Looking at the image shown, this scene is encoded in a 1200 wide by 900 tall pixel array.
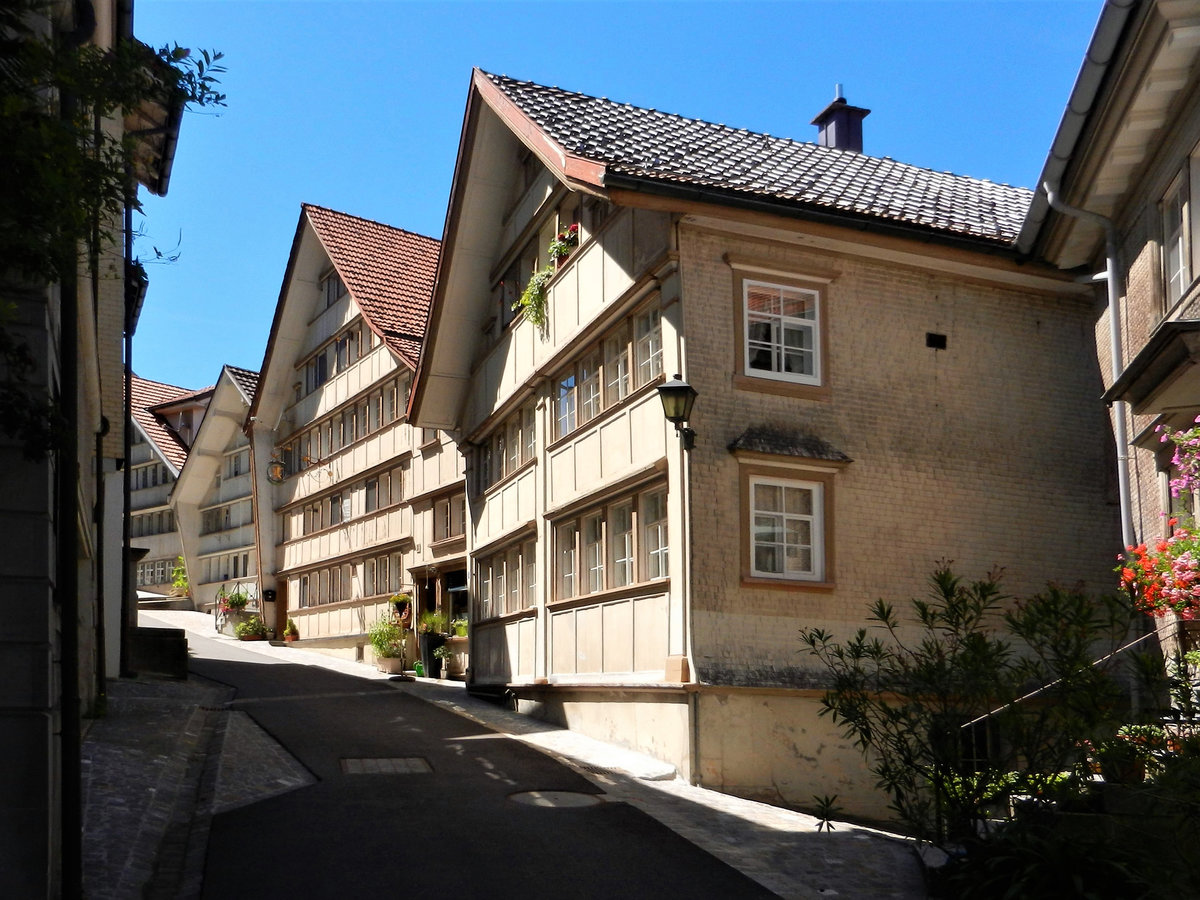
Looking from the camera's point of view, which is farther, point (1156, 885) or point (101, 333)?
point (101, 333)

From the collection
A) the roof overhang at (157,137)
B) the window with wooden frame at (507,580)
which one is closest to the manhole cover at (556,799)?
the roof overhang at (157,137)

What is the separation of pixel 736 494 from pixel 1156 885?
9.99 metres

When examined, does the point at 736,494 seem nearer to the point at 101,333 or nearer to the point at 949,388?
the point at 949,388

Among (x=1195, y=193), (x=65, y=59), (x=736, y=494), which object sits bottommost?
(x=736, y=494)

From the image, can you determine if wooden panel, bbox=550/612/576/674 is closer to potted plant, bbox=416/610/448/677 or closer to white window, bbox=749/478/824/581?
white window, bbox=749/478/824/581

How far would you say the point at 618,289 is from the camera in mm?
17734

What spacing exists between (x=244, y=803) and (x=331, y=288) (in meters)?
27.5

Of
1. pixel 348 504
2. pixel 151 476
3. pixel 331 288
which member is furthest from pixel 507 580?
pixel 151 476

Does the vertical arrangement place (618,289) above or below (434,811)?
above

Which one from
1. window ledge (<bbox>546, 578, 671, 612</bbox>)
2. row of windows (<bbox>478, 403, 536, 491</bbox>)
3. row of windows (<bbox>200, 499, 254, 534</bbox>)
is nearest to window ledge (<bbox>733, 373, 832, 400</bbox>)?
window ledge (<bbox>546, 578, 671, 612</bbox>)

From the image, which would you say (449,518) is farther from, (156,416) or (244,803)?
(156,416)

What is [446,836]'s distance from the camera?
10.8 metres

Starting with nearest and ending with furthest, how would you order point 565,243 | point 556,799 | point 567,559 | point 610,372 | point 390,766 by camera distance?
point 556,799 → point 390,766 → point 610,372 → point 565,243 → point 567,559

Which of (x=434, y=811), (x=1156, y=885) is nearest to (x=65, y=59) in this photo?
(x=1156, y=885)
